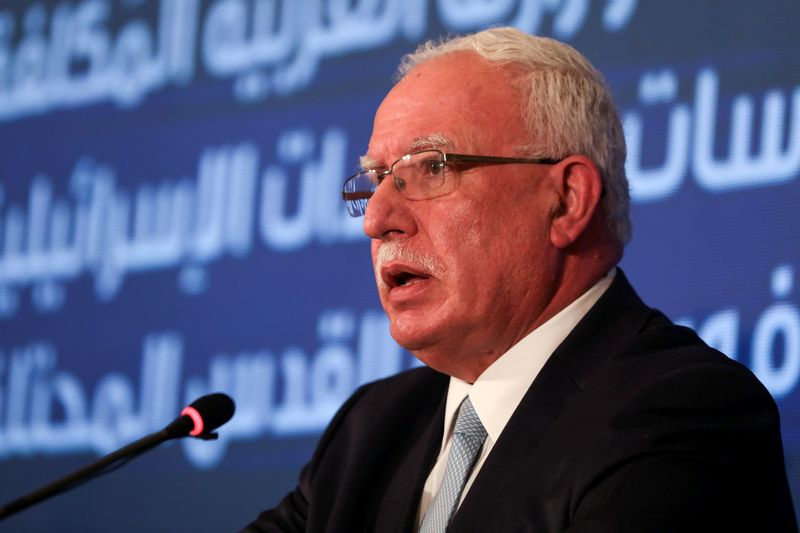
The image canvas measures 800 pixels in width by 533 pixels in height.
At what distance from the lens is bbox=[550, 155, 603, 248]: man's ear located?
2.03m

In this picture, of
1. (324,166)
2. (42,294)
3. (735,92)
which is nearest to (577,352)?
(735,92)

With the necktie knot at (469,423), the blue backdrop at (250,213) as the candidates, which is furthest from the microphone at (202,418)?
the blue backdrop at (250,213)

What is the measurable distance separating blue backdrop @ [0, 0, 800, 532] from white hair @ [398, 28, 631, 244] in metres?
0.45

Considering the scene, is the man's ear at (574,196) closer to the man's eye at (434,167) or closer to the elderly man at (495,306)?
the elderly man at (495,306)

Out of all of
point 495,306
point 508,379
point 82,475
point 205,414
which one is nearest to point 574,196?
point 495,306

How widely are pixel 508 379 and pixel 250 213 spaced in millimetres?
1588

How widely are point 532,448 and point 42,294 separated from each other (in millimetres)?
2433

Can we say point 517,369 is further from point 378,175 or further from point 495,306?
Result: point 378,175

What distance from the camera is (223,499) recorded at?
3141mm

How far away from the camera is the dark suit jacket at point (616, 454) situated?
1504 millimetres

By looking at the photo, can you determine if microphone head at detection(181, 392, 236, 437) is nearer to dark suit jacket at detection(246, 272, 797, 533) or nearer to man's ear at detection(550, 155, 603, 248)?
dark suit jacket at detection(246, 272, 797, 533)

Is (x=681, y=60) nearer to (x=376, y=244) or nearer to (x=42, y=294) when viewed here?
(x=376, y=244)

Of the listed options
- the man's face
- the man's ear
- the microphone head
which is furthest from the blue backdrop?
the microphone head

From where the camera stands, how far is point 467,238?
1977 mm
